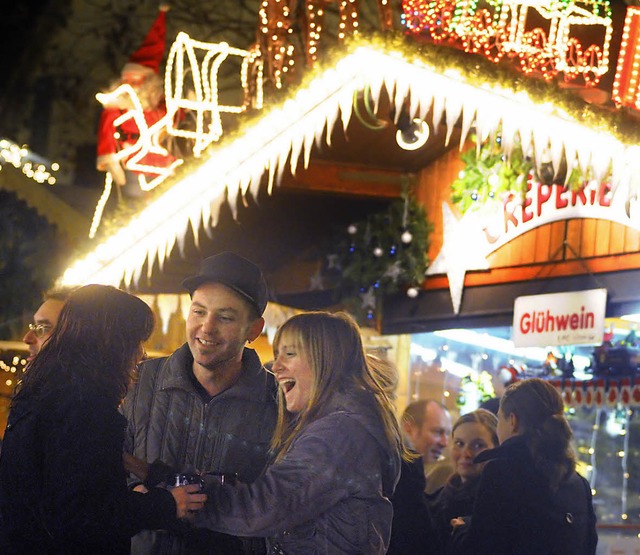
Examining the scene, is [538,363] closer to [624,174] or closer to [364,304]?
[364,304]

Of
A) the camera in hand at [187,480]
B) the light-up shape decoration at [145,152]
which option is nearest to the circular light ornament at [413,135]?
the light-up shape decoration at [145,152]

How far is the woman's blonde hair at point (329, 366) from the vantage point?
155 inches

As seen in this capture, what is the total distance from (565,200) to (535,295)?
2.75 feet

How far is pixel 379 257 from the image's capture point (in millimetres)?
11219

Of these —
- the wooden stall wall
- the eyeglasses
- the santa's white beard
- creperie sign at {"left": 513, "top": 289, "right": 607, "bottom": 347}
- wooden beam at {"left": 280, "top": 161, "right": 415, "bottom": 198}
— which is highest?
the santa's white beard

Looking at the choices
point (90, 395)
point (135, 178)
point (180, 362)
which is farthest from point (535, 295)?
point (90, 395)

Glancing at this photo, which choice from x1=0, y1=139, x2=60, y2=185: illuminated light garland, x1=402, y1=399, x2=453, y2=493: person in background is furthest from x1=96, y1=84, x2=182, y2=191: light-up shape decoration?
x1=0, y1=139, x2=60, y2=185: illuminated light garland

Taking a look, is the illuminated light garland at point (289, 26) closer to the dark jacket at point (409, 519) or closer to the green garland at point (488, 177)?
the green garland at point (488, 177)

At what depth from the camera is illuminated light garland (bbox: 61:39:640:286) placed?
7.43 meters

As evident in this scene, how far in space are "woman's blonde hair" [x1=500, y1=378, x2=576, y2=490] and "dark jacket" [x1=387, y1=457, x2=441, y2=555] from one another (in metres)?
0.64

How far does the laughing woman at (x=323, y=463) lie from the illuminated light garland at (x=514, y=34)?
5.16 meters

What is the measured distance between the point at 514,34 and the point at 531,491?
458 centimetres

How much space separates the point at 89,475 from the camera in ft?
11.7

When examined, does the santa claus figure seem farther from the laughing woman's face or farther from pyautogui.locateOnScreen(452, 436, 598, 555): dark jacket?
the laughing woman's face
